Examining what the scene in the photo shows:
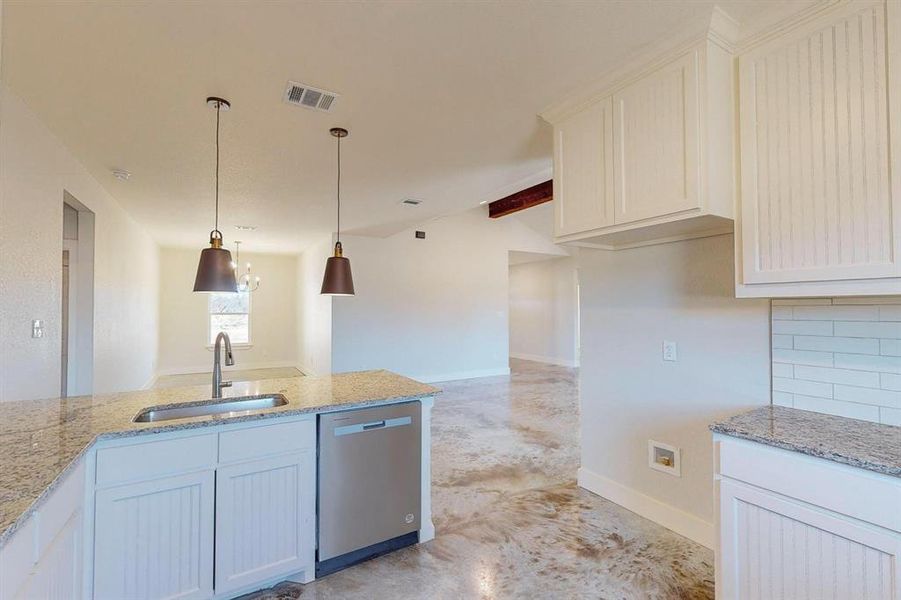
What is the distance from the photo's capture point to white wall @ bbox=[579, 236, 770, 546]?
7.29 feet

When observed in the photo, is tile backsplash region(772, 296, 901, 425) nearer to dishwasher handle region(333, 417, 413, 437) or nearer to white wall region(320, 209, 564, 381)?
dishwasher handle region(333, 417, 413, 437)

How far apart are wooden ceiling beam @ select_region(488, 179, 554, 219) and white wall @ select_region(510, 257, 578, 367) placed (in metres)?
2.53

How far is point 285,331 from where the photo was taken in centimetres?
925

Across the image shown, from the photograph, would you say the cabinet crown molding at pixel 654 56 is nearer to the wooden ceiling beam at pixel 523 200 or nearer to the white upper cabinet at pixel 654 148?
the white upper cabinet at pixel 654 148

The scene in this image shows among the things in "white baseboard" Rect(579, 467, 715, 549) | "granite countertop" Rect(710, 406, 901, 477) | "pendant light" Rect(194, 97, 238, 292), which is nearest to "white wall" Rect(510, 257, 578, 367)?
"white baseboard" Rect(579, 467, 715, 549)

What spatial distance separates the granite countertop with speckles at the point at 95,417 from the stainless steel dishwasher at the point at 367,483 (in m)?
0.11

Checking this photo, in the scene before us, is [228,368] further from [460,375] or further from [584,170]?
[584,170]

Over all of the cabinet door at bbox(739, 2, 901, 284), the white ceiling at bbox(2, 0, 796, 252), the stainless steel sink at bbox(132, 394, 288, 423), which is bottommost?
the stainless steel sink at bbox(132, 394, 288, 423)

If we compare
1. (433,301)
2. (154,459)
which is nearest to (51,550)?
(154,459)

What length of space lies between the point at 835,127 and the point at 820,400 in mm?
1163

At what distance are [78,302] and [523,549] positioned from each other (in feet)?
13.9

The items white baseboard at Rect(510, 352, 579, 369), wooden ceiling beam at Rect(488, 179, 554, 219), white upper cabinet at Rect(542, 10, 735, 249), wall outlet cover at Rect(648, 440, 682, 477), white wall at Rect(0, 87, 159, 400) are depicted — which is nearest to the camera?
white upper cabinet at Rect(542, 10, 735, 249)

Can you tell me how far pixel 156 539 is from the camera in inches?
67.1

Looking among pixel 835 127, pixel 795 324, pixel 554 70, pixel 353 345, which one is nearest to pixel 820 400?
pixel 795 324
